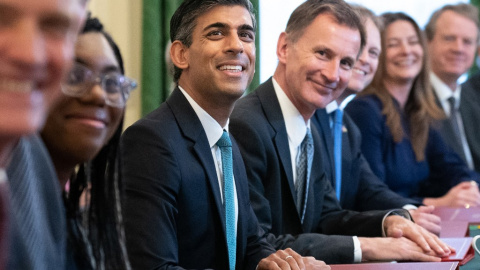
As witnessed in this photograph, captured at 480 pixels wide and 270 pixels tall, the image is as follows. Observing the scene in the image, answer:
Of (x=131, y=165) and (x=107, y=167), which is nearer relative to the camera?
(x=107, y=167)

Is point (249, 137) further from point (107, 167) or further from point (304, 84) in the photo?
point (107, 167)

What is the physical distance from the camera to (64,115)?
1178mm

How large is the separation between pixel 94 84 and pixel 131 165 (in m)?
0.61

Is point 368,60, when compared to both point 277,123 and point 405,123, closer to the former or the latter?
point 405,123

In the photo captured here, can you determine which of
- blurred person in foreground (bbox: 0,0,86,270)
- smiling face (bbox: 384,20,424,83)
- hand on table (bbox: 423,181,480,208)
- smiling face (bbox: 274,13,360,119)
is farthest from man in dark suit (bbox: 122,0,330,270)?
smiling face (bbox: 384,20,424,83)

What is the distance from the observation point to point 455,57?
480 centimetres

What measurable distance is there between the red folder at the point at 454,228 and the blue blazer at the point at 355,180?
0.60 ft

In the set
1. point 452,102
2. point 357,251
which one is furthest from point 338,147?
point 452,102

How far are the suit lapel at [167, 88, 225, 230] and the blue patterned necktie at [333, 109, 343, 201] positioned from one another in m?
1.19

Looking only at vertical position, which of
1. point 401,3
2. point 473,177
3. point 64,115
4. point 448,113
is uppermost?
point 401,3

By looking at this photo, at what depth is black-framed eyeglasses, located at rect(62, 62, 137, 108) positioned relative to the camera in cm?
119

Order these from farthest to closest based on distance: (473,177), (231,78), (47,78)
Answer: (473,177)
(231,78)
(47,78)

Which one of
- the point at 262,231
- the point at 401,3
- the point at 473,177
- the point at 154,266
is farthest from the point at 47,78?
the point at 401,3

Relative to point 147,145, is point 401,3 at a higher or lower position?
higher
